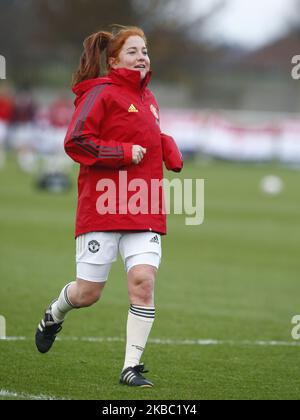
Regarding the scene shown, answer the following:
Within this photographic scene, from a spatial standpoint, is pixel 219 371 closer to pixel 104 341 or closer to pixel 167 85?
pixel 104 341

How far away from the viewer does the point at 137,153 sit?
703 cm

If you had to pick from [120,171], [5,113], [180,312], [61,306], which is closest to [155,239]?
[120,171]

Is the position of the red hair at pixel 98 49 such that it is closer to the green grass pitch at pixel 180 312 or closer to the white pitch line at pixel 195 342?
the green grass pitch at pixel 180 312

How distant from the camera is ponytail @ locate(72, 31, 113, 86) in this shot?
292 inches

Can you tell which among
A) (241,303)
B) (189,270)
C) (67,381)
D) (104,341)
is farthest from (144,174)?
(189,270)

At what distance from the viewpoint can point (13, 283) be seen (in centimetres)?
1202

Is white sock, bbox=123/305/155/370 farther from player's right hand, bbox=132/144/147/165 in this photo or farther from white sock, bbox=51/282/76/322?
player's right hand, bbox=132/144/147/165

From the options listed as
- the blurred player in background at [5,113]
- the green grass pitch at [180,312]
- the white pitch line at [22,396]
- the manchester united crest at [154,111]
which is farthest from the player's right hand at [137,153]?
the blurred player in background at [5,113]

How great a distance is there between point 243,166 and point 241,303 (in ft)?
90.1

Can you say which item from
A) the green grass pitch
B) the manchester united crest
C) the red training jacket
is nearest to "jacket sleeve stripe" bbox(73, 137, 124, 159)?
the red training jacket

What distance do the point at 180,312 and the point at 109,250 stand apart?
3.48 m

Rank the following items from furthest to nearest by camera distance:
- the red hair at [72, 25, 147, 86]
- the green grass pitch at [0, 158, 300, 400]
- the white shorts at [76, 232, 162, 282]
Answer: the red hair at [72, 25, 147, 86], the green grass pitch at [0, 158, 300, 400], the white shorts at [76, 232, 162, 282]

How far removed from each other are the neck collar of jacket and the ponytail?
5.2 inches

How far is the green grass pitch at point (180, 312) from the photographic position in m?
7.28
